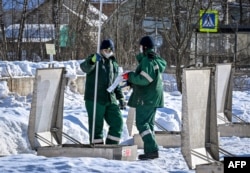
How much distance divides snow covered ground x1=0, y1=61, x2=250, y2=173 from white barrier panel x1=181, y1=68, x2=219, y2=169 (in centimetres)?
31

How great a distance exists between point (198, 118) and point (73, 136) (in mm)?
3349

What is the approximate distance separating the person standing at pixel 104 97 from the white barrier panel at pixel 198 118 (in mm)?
1870

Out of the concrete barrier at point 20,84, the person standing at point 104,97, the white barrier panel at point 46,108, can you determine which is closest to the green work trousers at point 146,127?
the person standing at point 104,97

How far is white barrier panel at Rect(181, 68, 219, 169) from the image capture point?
8.96 m

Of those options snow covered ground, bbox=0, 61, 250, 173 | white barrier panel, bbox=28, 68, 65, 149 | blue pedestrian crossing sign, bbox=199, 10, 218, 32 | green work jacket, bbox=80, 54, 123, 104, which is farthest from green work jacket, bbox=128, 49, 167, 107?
blue pedestrian crossing sign, bbox=199, 10, 218, 32

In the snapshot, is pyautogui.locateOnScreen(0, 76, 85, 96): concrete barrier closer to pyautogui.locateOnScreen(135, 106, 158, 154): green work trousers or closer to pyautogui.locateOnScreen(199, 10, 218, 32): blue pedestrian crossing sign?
pyautogui.locateOnScreen(199, 10, 218, 32): blue pedestrian crossing sign

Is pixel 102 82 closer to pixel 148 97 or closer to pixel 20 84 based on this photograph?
pixel 148 97

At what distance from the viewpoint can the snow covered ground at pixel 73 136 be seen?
26.6ft

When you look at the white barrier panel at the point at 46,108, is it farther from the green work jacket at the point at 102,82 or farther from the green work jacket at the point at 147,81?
the green work jacket at the point at 147,81

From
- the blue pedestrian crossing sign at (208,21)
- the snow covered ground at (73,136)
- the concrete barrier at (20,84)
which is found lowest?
the snow covered ground at (73,136)

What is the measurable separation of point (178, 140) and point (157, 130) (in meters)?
1.19

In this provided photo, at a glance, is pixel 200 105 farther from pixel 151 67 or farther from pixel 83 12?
pixel 83 12

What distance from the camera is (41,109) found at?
10.6 meters

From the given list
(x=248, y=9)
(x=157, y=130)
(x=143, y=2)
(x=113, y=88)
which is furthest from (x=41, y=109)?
(x=248, y=9)
